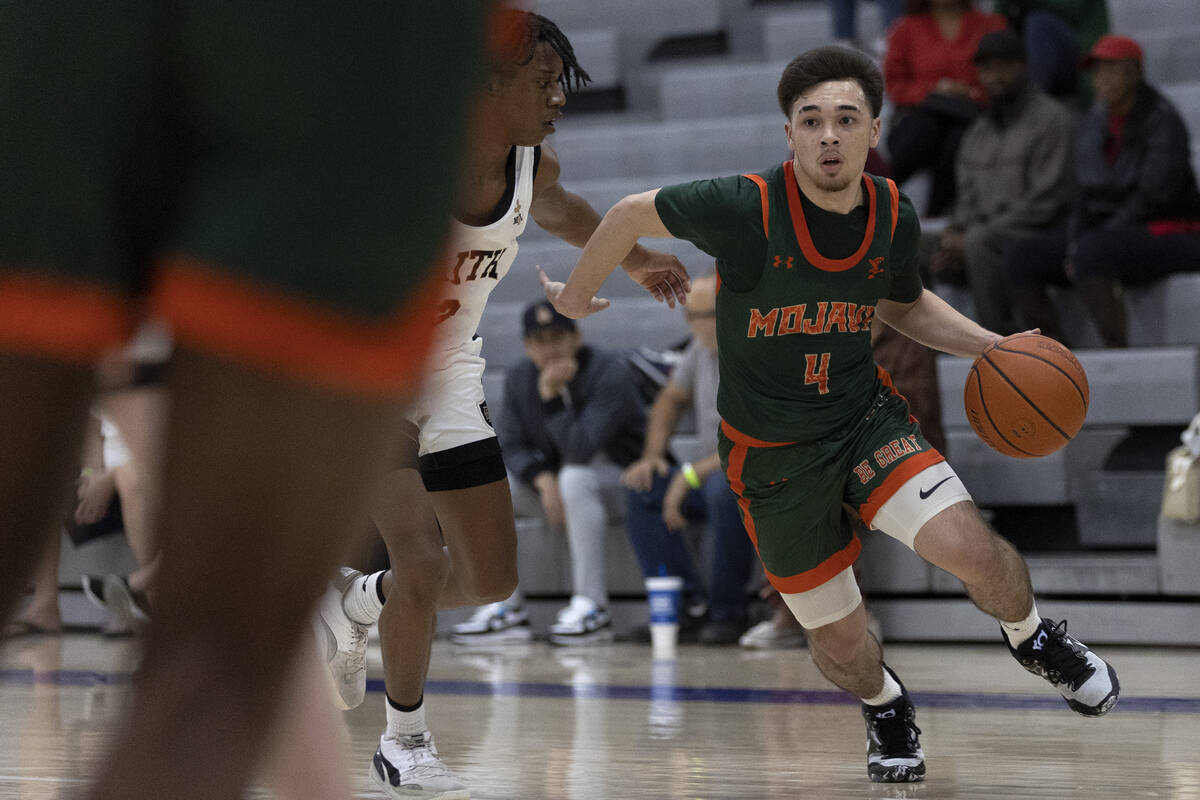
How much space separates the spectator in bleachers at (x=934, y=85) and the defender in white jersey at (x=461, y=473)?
4.81m

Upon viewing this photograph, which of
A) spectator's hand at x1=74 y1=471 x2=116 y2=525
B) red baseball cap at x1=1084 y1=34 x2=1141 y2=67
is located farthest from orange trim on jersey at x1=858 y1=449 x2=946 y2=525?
spectator's hand at x1=74 y1=471 x2=116 y2=525

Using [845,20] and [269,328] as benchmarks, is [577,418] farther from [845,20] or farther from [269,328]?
[269,328]

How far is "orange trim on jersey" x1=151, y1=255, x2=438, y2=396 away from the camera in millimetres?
790

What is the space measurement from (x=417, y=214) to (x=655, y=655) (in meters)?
5.83

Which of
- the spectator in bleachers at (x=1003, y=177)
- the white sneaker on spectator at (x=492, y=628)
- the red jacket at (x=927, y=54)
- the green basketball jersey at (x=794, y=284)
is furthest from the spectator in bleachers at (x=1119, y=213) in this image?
the green basketball jersey at (x=794, y=284)

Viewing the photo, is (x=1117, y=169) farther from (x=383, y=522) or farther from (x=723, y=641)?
(x=383, y=522)

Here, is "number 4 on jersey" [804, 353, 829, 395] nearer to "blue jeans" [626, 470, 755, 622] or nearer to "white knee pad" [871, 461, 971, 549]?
"white knee pad" [871, 461, 971, 549]

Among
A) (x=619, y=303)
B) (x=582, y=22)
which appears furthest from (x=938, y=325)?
(x=582, y=22)

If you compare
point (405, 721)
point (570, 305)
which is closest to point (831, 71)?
point (570, 305)

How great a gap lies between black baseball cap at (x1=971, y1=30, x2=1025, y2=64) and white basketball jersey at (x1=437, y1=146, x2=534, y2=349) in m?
4.52

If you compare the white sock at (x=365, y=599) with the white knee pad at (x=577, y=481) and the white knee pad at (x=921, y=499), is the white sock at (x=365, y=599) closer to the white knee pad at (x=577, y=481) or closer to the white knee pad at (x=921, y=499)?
the white knee pad at (x=921, y=499)

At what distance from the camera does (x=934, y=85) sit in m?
8.14

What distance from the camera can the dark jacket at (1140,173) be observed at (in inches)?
270

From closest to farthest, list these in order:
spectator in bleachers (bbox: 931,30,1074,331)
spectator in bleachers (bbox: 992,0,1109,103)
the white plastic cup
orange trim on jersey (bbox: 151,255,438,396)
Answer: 1. orange trim on jersey (bbox: 151,255,438,396)
2. the white plastic cup
3. spectator in bleachers (bbox: 931,30,1074,331)
4. spectator in bleachers (bbox: 992,0,1109,103)
